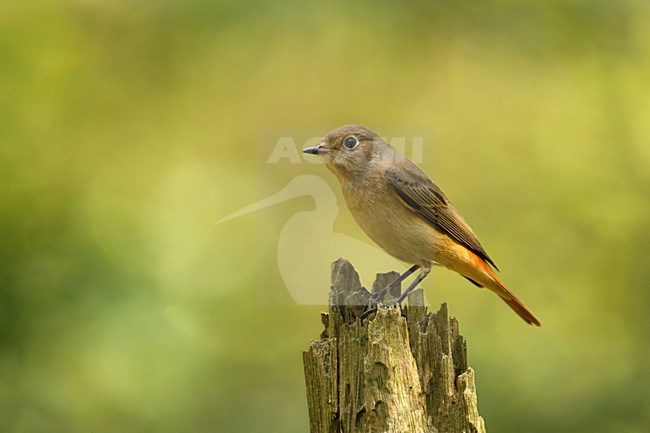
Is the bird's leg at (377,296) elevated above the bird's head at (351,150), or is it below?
below

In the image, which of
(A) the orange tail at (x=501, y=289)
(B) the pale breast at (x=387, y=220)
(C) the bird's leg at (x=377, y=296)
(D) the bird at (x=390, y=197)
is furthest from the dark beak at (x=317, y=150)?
(A) the orange tail at (x=501, y=289)

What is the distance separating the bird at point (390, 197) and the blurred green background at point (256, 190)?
20.3 inches

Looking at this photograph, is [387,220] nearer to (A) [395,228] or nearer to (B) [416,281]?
(A) [395,228]

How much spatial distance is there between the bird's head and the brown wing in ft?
0.50

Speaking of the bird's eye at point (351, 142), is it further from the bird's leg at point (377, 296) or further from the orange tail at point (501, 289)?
the orange tail at point (501, 289)

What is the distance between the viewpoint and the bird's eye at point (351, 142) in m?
5.88

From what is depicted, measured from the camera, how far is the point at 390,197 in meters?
6.03

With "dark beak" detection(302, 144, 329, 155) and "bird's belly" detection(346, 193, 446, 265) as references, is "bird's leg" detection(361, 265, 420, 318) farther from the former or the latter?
"dark beak" detection(302, 144, 329, 155)

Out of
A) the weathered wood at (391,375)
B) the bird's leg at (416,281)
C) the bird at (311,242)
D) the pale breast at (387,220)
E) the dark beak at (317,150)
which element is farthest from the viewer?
the bird at (311,242)

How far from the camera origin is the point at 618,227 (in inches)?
319

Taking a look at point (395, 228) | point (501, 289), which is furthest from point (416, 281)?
point (501, 289)

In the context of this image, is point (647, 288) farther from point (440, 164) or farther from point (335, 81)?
point (335, 81)

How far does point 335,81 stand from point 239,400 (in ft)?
11.9

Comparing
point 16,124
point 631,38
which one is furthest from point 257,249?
point 631,38
